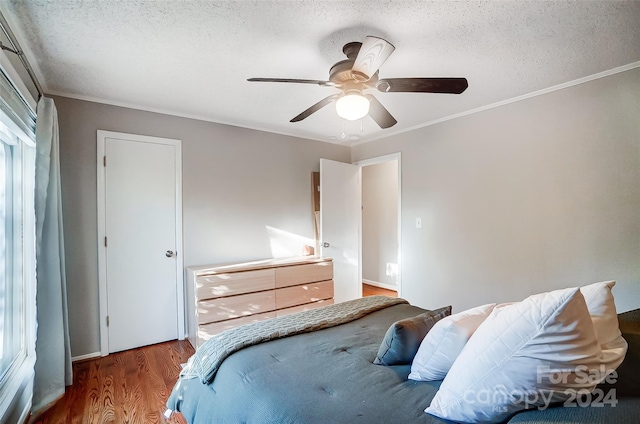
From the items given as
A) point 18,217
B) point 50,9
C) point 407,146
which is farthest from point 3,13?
point 407,146

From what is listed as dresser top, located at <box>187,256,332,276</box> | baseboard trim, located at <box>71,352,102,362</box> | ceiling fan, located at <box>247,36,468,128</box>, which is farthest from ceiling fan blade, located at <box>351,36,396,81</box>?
baseboard trim, located at <box>71,352,102,362</box>

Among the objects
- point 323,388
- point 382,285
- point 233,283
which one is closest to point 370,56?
point 323,388

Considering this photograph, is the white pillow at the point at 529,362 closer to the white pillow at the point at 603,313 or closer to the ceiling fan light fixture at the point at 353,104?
the white pillow at the point at 603,313

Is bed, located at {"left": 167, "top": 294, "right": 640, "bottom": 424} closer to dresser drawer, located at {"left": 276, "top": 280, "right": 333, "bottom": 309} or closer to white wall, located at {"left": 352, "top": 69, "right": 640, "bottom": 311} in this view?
white wall, located at {"left": 352, "top": 69, "right": 640, "bottom": 311}

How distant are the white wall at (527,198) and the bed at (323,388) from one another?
88 centimetres

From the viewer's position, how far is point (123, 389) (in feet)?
7.39

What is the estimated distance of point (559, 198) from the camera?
253 cm

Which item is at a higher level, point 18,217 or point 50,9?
point 50,9

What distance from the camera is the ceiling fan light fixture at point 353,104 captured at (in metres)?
1.86

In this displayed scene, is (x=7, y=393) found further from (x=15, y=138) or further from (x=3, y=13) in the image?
(x=3, y=13)

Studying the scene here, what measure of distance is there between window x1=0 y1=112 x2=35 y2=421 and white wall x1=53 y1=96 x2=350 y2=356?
432 mm

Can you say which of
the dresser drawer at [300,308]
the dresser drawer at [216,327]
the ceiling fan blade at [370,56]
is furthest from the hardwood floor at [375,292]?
the ceiling fan blade at [370,56]

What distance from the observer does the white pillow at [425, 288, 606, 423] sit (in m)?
0.81

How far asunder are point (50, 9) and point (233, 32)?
881 millimetres
